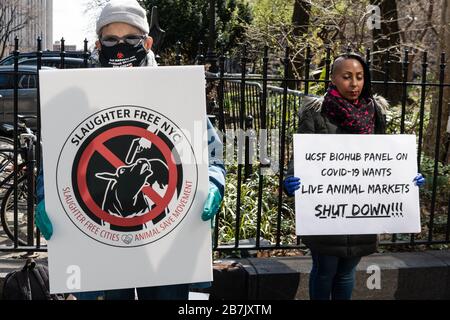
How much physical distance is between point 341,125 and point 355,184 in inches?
13.9

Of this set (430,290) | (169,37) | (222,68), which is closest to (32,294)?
(222,68)

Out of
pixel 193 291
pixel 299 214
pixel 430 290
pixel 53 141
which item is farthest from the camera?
pixel 430 290

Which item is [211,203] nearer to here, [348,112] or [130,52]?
[130,52]

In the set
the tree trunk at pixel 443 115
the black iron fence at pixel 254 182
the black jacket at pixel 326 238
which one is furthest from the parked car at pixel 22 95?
the black jacket at pixel 326 238

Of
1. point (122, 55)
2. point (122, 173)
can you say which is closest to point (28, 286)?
point (122, 173)

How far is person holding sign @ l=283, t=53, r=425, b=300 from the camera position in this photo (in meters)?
3.41

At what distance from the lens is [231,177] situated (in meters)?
6.20

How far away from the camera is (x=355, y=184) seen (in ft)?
11.4

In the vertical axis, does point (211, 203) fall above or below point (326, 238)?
above

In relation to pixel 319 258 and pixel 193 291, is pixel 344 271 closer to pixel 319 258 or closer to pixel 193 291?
pixel 319 258

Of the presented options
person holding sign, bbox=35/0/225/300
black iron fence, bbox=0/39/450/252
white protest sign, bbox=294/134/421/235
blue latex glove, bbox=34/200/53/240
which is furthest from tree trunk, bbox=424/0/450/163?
blue latex glove, bbox=34/200/53/240

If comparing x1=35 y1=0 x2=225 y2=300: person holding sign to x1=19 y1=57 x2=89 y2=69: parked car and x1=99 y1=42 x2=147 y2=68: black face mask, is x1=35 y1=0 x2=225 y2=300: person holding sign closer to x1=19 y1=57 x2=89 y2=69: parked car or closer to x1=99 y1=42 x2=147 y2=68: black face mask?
x1=99 y1=42 x2=147 y2=68: black face mask

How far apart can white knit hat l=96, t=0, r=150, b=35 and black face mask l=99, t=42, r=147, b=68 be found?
4.3 inches
